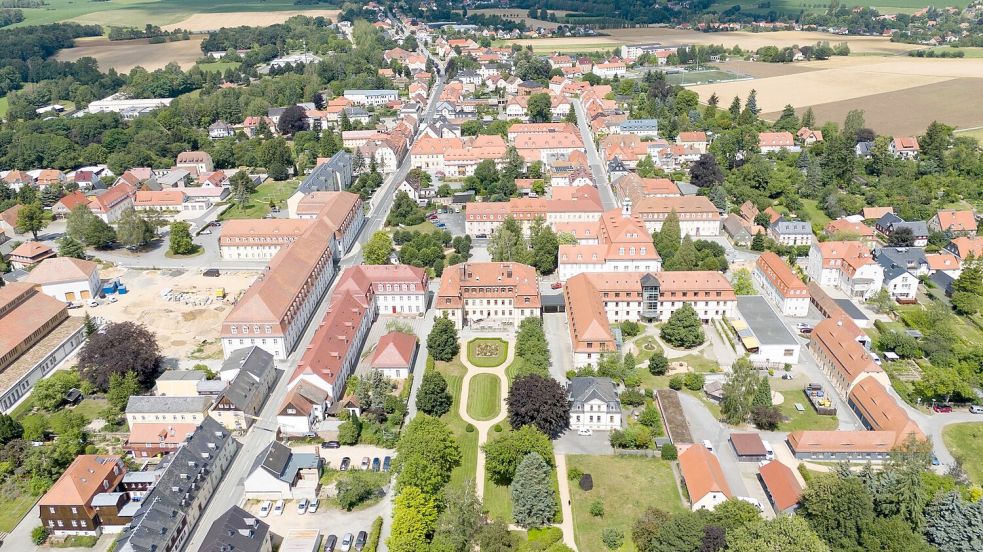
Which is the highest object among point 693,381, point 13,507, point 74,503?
point 693,381

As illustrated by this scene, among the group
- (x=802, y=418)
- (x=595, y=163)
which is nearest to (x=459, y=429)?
(x=802, y=418)

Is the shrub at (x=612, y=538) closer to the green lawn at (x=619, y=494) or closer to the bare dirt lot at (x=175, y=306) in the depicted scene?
the green lawn at (x=619, y=494)

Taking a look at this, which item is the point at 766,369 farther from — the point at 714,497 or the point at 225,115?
the point at 225,115

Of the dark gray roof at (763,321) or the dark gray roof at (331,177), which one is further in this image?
the dark gray roof at (331,177)

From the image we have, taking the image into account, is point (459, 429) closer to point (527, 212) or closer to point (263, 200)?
point (527, 212)

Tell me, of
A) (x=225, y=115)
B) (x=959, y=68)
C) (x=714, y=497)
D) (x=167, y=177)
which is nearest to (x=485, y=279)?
(x=714, y=497)

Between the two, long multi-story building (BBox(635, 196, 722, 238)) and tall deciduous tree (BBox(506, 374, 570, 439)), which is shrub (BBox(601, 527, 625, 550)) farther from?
long multi-story building (BBox(635, 196, 722, 238))

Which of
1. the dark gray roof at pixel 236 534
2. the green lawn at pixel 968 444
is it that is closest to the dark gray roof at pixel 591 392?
the dark gray roof at pixel 236 534
